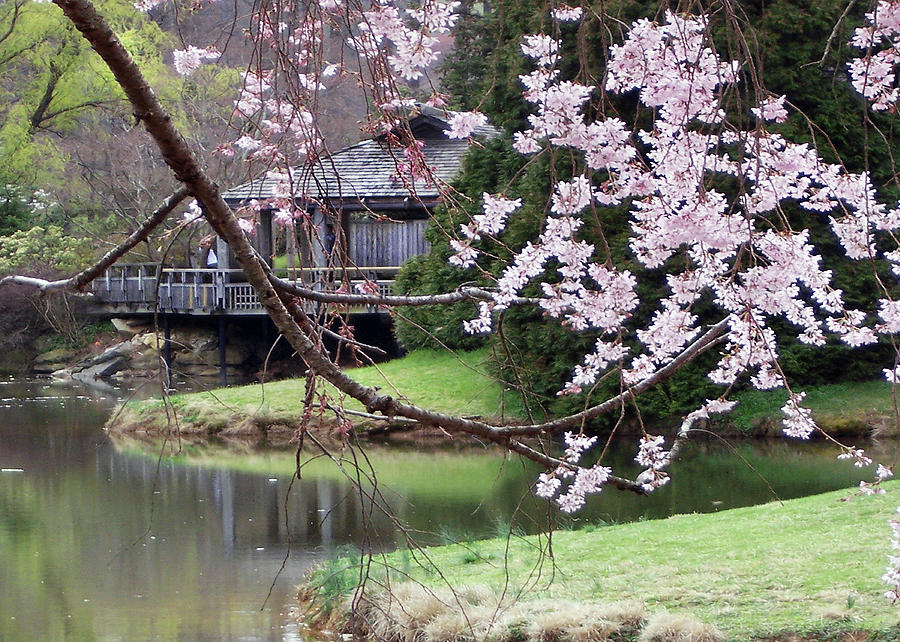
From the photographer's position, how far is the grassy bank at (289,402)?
506 inches

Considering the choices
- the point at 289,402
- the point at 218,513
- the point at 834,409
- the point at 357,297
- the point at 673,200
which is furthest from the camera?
the point at 289,402

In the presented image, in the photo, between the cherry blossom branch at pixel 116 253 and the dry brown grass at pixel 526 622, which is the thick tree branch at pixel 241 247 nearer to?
the cherry blossom branch at pixel 116 253

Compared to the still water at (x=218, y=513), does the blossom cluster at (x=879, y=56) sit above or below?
above

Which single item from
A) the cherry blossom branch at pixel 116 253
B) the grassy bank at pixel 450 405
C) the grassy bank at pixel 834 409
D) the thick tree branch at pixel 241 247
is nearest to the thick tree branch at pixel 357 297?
the thick tree branch at pixel 241 247

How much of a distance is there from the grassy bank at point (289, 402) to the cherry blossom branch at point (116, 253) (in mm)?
9404

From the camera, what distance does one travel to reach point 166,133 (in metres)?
2.13

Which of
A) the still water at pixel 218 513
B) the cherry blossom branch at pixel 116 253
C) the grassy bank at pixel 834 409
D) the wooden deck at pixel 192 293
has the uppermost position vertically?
the wooden deck at pixel 192 293

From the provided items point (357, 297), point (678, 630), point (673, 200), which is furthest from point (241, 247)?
point (678, 630)

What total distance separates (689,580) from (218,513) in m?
5.06

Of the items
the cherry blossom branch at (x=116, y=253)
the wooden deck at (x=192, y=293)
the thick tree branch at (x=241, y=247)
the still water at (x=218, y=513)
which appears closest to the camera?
the thick tree branch at (x=241, y=247)

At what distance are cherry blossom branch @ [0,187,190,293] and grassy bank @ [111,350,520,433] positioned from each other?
30.9ft

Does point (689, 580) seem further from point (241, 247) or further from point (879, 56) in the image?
point (241, 247)

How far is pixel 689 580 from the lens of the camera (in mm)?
5305

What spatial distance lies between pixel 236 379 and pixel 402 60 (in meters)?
16.8
